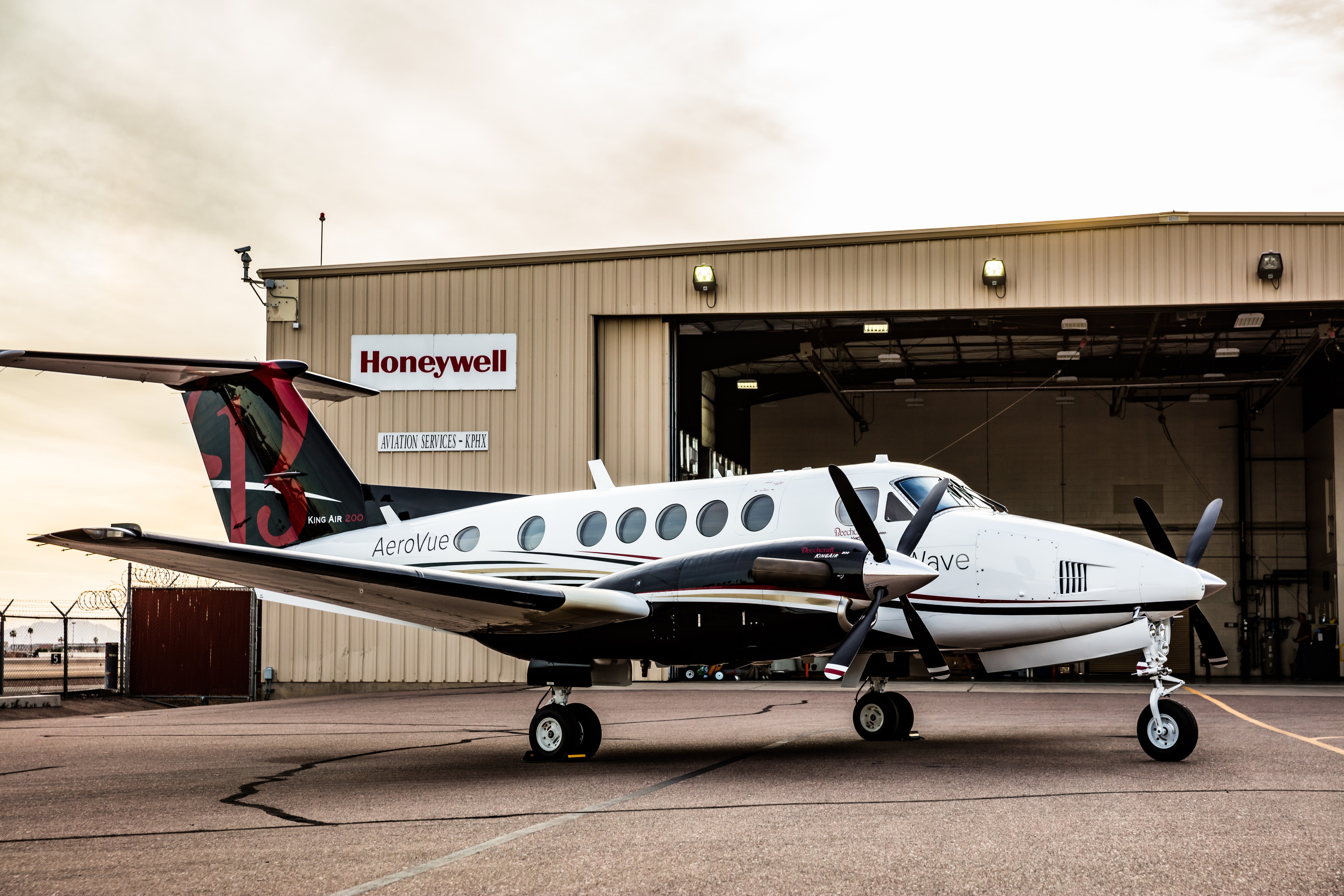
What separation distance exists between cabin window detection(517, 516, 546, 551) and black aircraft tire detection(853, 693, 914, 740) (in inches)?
164

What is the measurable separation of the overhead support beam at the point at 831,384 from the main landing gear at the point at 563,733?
18882 mm

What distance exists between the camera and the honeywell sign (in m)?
24.5

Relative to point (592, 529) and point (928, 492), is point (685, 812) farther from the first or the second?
point (592, 529)

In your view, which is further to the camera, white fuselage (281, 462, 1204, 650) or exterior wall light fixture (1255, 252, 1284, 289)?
exterior wall light fixture (1255, 252, 1284, 289)

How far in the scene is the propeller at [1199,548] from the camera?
33.7 ft

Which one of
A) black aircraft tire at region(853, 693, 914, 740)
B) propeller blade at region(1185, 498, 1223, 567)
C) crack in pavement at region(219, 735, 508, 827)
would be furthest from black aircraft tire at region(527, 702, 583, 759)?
propeller blade at region(1185, 498, 1223, 567)

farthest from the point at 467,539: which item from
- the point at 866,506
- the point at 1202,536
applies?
the point at 1202,536

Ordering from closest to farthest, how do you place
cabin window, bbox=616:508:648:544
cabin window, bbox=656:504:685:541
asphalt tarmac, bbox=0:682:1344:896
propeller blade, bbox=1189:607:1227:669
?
asphalt tarmac, bbox=0:682:1344:896, propeller blade, bbox=1189:607:1227:669, cabin window, bbox=656:504:685:541, cabin window, bbox=616:508:648:544

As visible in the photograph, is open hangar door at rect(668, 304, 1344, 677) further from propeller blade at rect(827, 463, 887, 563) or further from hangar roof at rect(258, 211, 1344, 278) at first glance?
propeller blade at rect(827, 463, 887, 563)

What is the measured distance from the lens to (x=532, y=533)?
525 inches

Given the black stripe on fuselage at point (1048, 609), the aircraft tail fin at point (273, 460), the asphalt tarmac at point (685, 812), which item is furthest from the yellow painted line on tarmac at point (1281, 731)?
the aircraft tail fin at point (273, 460)

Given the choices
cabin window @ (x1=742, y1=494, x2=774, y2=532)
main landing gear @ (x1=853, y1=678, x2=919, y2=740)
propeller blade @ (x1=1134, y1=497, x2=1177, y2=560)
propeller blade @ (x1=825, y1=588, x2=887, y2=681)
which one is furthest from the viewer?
main landing gear @ (x1=853, y1=678, x2=919, y2=740)

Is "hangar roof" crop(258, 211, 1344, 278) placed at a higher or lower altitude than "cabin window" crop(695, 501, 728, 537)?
higher

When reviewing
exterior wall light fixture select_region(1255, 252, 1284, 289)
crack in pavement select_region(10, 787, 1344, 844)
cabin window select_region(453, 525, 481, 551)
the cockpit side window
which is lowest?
crack in pavement select_region(10, 787, 1344, 844)
